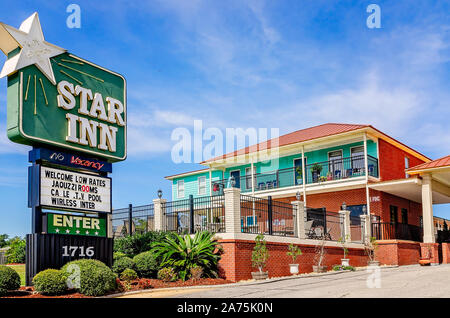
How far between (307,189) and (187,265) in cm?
1342

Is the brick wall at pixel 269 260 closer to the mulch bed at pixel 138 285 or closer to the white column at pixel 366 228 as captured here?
the mulch bed at pixel 138 285

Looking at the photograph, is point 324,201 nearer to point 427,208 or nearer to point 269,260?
point 427,208

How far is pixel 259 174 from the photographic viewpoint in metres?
30.8

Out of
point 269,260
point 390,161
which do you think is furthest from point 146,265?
point 390,161

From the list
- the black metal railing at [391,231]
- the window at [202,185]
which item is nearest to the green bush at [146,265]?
the black metal railing at [391,231]

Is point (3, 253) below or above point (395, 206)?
below

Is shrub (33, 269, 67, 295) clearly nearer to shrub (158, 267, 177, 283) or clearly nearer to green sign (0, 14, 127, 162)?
green sign (0, 14, 127, 162)

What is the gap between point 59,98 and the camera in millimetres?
13289

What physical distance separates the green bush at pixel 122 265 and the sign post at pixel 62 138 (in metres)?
0.58

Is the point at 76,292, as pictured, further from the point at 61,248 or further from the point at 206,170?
the point at 206,170

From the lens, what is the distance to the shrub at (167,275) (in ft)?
49.2

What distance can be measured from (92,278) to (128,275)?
6.83 ft
